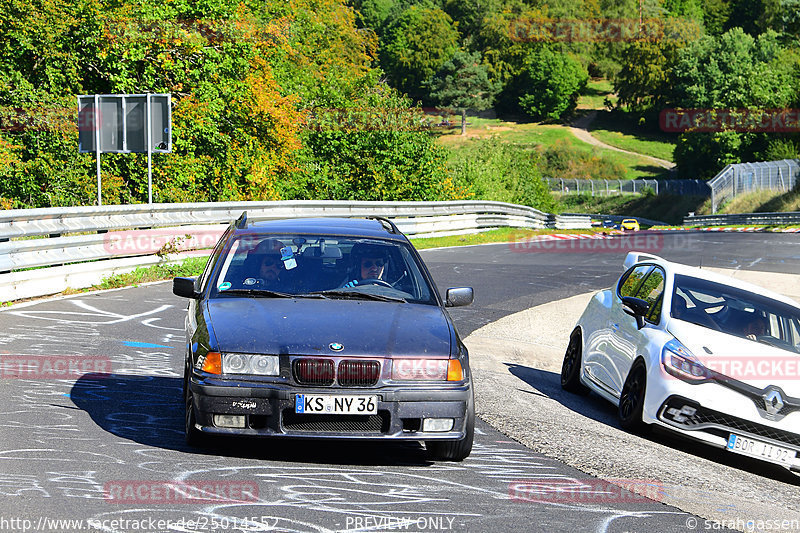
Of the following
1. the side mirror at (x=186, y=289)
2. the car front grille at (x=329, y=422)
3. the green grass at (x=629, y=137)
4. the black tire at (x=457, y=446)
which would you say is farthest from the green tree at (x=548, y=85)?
the car front grille at (x=329, y=422)

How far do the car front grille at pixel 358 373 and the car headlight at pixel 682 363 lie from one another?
295 cm

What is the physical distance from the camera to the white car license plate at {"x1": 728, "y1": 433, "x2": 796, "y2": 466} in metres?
7.72

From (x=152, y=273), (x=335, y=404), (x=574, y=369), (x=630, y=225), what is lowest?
(x=630, y=225)

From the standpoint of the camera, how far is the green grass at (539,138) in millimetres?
126688

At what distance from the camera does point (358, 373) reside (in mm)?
6074

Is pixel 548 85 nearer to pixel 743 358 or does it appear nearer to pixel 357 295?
pixel 743 358

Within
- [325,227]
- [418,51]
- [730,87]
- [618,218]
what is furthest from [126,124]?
[418,51]

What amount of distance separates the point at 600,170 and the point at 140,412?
122 m

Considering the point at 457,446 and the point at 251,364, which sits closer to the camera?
the point at 251,364

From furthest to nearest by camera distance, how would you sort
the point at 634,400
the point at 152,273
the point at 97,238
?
the point at 152,273 < the point at 97,238 < the point at 634,400

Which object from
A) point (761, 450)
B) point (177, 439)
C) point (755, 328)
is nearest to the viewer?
point (177, 439)

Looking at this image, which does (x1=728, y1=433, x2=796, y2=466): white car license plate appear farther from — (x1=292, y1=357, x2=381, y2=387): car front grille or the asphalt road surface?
(x1=292, y1=357, x2=381, y2=387): car front grille

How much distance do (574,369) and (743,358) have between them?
2543 mm

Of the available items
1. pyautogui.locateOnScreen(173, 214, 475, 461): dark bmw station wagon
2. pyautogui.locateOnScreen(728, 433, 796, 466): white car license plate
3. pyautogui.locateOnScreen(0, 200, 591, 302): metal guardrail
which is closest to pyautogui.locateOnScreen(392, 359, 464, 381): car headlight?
pyautogui.locateOnScreen(173, 214, 475, 461): dark bmw station wagon
